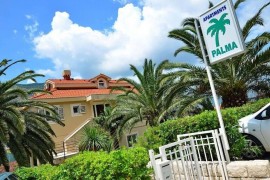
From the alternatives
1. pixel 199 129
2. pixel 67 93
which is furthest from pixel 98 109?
pixel 199 129

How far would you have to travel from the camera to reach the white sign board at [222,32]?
6973mm

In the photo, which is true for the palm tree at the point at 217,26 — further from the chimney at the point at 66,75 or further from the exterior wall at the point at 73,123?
the chimney at the point at 66,75

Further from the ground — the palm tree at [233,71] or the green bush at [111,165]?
the palm tree at [233,71]

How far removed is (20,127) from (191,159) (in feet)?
33.6

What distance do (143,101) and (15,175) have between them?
13.8 metres

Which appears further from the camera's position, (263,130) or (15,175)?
(15,175)

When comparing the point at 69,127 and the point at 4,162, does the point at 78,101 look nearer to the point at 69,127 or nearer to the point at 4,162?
the point at 69,127

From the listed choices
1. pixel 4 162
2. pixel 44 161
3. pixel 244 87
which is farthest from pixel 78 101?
pixel 244 87

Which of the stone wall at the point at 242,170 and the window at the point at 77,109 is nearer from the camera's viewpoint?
the stone wall at the point at 242,170

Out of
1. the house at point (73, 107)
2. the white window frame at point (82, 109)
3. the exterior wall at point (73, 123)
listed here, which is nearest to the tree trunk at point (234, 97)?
the house at point (73, 107)

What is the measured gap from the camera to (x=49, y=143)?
18.8 meters

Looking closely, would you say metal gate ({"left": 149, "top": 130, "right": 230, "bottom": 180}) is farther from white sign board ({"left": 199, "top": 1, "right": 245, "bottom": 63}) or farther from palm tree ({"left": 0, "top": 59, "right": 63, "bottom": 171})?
palm tree ({"left": 0, "top": 59, "right": 63, "bottom": 171})

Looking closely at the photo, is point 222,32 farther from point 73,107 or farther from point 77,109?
point 77,109

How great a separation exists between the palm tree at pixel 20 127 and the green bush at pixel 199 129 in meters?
7.39
